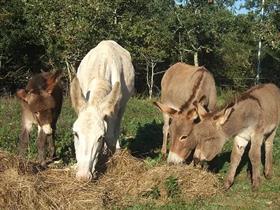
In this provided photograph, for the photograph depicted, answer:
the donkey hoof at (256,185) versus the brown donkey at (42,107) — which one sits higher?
the brown donkey at (42,107)

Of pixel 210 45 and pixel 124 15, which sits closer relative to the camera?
pixel 124 15

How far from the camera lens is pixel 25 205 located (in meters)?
5.38

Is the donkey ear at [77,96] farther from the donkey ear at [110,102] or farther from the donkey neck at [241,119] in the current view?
the donkey neck at [241,119]

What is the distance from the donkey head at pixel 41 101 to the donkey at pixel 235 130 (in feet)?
6.65

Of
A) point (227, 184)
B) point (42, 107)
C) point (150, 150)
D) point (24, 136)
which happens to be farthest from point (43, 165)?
point (150, 150)

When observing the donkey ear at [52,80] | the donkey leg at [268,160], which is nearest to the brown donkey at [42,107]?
the donkey ear at [52,80]

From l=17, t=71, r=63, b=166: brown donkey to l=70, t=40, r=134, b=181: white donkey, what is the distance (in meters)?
0.53

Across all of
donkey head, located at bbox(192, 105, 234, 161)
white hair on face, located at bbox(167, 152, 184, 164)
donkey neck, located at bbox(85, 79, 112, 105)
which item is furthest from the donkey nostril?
donkey head, located at bbox(192, 105, 234, 161)

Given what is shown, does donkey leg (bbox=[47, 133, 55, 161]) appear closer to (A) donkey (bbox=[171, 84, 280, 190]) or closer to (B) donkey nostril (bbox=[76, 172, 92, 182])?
(A) donkey (bbox=[171, 84, 280, 190])

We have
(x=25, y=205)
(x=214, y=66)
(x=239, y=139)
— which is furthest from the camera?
(x=214, y=66)

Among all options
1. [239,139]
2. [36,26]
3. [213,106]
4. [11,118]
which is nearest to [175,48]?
[36,26]

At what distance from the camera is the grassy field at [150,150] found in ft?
20.8

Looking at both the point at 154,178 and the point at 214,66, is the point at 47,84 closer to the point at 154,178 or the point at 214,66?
the point at 154,178

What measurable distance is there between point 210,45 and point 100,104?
23.3 meters
